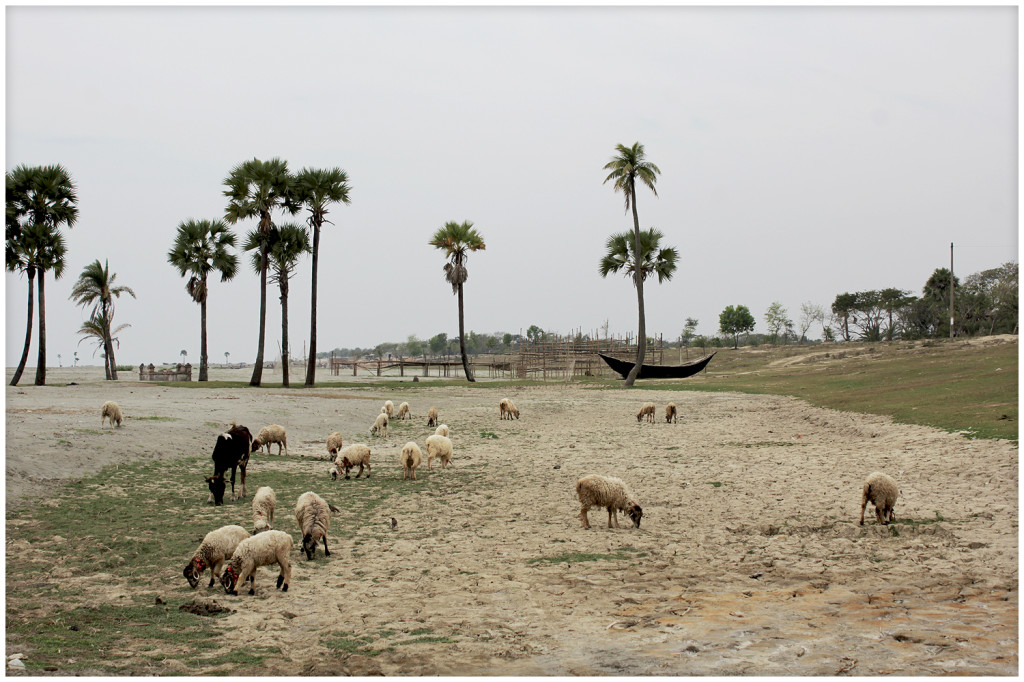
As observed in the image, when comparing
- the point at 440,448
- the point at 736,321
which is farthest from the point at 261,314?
the point at 736,321

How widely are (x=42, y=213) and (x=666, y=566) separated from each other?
43806 mm

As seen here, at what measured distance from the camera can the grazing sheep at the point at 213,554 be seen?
7160mm

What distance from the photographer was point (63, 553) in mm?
8133

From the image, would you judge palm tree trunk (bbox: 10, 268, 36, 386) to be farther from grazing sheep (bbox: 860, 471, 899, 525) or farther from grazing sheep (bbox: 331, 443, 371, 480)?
grazing sheep (bbox: 860, 471, 899, 525)

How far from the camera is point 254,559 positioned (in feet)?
23.2

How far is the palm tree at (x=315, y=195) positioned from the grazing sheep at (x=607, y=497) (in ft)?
117

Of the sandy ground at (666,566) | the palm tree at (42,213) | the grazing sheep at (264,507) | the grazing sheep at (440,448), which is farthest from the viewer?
the palm tree at (42,213)

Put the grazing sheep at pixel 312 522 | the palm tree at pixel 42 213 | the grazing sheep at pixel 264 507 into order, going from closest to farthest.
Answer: the grazing sheep at pixel 312 522 < the grazing sheep at pixel 264 507 < the palm tree at pixel 42 213

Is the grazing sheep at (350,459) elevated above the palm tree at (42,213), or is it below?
below

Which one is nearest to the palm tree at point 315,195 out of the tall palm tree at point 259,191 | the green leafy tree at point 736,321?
the tall palm tree at point 259,191

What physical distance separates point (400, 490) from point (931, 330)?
84.2m

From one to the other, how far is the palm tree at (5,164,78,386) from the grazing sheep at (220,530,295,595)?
3958cm

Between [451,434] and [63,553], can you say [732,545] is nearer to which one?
[63,553]

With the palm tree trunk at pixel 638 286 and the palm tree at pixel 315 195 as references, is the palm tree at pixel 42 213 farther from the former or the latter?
the palm tree trunk at pixel 638 286
